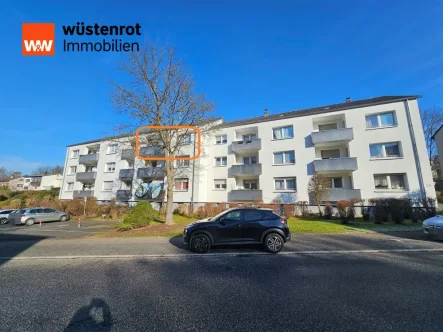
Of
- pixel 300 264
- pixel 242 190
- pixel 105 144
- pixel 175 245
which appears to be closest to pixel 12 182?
pixel 105 144

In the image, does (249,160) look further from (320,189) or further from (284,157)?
(320,189)

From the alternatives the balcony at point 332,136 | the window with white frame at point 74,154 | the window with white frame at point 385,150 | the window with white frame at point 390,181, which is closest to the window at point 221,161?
the balcony at point 332,136

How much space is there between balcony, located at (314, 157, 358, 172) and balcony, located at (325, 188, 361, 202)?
1959mm

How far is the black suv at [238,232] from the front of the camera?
738cm

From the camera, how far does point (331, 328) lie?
288cm

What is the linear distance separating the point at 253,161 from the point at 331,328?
22059mm

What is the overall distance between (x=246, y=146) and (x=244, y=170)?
9.53ft

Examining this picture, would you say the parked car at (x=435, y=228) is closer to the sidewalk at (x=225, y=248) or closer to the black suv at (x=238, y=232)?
the sidewalk at (x=225, y=248)

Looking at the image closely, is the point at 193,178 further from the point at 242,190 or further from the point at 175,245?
the point at 175,245

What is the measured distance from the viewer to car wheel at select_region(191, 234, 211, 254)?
24.4 ft

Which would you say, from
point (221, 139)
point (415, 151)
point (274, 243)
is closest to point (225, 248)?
point (274, 243)

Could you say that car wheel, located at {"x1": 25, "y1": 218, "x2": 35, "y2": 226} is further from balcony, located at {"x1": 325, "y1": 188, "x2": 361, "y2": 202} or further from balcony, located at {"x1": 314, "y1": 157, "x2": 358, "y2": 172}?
balcony, located at {"x1": 325, "y1": 188, "x2": 361, "y2": 202}

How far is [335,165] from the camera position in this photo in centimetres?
1912

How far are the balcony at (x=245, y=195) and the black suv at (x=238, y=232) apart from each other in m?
14.4
